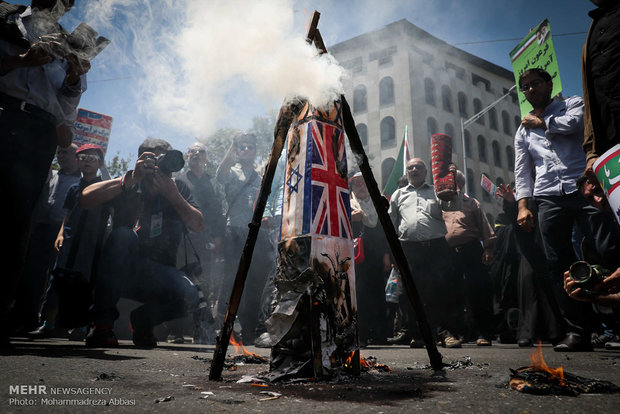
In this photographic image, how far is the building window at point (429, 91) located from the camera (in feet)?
96.5

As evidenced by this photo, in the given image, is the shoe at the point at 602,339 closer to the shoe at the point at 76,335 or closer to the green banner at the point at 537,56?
the green banner at the point at 537,56

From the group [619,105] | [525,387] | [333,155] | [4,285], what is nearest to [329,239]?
[333,155]

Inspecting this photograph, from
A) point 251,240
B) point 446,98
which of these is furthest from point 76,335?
point 446,98

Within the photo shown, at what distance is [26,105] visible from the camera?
288cm

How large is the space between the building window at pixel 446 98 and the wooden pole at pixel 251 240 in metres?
30.6

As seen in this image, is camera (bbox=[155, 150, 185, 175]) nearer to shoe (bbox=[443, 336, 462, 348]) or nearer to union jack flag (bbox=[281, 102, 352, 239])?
union jack flag (bbox=[281, 102, 352, 239])

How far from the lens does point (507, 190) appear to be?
559 cm

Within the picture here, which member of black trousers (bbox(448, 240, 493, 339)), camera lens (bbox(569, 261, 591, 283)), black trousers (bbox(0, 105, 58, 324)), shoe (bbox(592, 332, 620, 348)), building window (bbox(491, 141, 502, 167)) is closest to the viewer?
camera lens (bbox(569, 261, 591, 283))

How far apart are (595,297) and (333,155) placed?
5.13ft

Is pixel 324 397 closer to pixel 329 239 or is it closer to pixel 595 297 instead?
pixel 329 239

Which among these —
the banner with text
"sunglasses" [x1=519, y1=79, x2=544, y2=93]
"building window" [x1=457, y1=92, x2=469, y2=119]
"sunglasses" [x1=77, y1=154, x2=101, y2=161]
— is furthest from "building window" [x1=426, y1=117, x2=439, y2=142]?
"sunglasses" [x1=77, y1=154, x2=101, y2=161]

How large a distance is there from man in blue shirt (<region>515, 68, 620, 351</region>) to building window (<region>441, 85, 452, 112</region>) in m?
28.3

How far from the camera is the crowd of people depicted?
2805mm

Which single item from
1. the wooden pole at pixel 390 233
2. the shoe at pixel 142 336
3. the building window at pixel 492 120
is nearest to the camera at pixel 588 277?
the wooden pole at pixel 390 233
